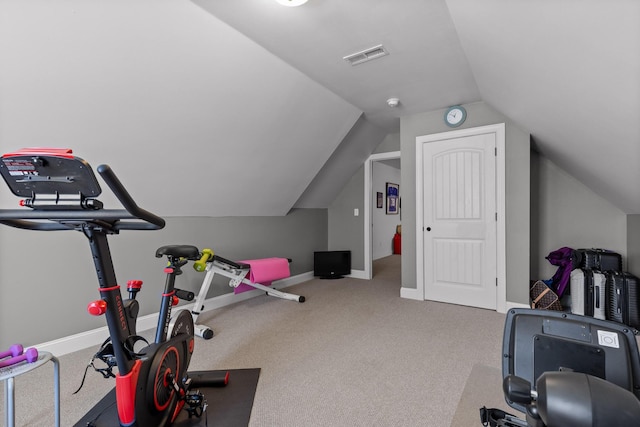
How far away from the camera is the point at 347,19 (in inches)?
76.6

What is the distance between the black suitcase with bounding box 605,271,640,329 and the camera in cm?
255

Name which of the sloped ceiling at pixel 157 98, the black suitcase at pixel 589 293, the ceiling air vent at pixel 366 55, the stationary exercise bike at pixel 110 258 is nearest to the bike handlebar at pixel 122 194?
the stationary exercise bike at pixel 110 258

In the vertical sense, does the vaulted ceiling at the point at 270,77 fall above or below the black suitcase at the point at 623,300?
above

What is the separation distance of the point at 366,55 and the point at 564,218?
3.15 metres

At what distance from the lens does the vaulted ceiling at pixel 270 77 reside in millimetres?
1475

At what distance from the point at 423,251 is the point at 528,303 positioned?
119 centimetres

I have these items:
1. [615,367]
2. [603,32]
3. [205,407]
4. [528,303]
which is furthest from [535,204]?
[205,407]

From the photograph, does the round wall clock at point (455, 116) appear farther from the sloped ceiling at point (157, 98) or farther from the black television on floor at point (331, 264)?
the black television on floor at point (331, 264)

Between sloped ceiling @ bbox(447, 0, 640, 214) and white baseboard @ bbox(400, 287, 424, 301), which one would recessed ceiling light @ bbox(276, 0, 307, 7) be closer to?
sloped ceiling @ bbox(447, 0, 640, 214)

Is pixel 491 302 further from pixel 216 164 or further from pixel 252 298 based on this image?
pixel 216 164

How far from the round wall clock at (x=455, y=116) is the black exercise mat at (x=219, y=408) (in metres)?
3.39

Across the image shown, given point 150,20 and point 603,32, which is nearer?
point 603,32

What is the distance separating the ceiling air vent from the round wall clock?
1502 mm

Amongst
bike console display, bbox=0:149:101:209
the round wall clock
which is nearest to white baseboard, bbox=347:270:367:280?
the round wall clock
